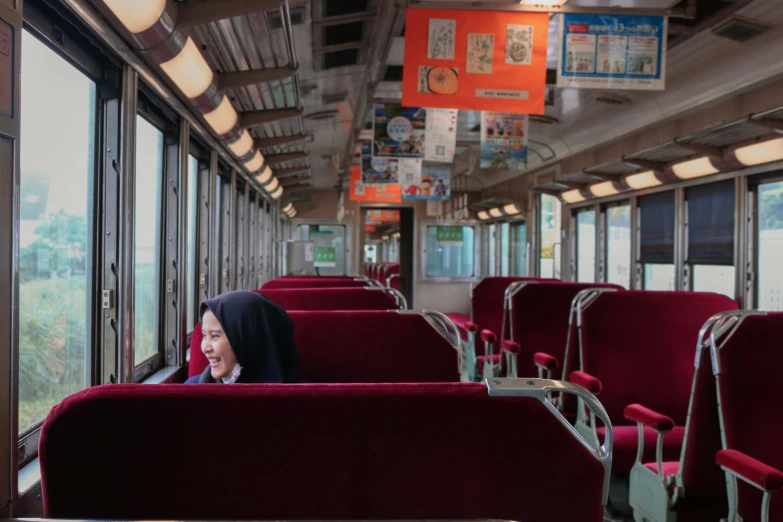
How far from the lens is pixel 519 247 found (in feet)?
38.5

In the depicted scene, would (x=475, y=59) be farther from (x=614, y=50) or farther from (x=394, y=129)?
(x=394, y=129)

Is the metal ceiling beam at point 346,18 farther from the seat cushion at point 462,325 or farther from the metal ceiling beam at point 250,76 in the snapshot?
the seat cushion at point 462,325

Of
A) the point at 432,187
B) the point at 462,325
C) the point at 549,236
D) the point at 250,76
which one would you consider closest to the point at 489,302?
the point at 462,325

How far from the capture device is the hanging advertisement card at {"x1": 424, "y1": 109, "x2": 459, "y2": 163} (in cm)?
663

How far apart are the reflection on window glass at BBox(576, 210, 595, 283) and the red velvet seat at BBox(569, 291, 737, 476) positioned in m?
5.03

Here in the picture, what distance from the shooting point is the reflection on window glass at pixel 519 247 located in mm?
11375

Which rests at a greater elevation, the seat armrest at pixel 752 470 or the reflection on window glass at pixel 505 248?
the reflection on window glass at pixel 505 248

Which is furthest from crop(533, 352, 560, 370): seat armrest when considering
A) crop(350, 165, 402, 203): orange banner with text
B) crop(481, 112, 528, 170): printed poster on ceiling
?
crop(350, 165, 402, 203): orange banner with text

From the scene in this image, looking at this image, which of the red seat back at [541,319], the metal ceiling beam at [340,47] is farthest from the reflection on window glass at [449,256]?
the red seat back at [541,319]

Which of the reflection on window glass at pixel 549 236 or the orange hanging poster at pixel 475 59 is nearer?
the orange hanging poster at pixel 475 59

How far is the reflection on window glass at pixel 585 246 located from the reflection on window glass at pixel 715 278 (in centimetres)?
237

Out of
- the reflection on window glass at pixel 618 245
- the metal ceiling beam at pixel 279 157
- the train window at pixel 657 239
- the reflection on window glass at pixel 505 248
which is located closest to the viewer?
the train window at pixel 657 239

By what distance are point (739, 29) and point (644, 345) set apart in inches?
97.0

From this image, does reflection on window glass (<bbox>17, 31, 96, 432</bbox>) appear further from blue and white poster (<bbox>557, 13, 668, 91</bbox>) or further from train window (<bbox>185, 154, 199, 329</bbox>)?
blue and white poster (<bbox>557, 13, 668, 91</bbox>)
